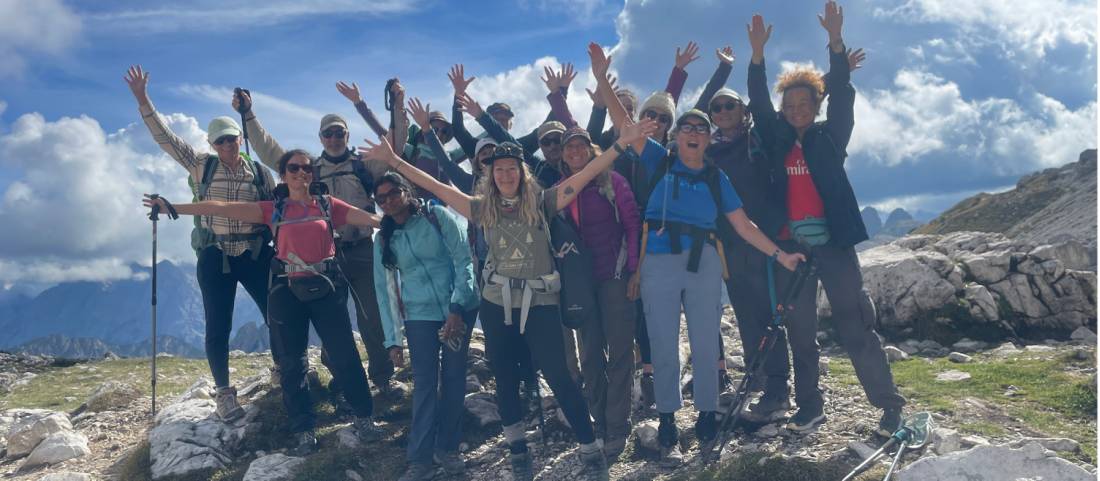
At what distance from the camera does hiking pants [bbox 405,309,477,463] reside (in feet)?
25.0

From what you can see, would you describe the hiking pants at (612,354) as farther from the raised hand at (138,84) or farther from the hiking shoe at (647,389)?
the raised hand at (138,84)

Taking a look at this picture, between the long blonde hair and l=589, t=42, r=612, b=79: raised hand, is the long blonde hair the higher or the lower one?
the lower one

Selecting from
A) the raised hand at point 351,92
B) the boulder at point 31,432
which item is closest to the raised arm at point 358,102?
the raised hand at point 351,92

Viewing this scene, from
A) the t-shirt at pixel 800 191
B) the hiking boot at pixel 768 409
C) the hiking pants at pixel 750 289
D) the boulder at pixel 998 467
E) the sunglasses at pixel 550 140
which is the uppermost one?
the sunglasses at pixel 550 140

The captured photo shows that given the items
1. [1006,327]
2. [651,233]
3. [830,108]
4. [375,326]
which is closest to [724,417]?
[651,233]

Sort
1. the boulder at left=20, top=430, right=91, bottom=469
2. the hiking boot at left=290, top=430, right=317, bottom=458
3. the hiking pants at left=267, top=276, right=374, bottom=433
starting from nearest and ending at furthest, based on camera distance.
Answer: the hiking pants at left=267, top=276, right=374, bottom=433, the hiking boot at left=290, top=430, right=317, bottom=458, the boulder at left=20, top=430, right=91, bottom=469

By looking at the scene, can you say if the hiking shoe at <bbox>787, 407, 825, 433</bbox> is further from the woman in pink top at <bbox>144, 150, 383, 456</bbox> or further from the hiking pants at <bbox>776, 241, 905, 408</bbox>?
the woman in pink top at <bbox>144, 150, 383, 456</bbox>

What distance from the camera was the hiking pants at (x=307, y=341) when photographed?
27.5ft

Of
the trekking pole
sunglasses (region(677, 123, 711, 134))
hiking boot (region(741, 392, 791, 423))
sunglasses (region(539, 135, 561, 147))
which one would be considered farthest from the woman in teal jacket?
hiking boot (region(741, 392, 791, 423))

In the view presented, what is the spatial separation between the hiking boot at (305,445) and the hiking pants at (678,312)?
5.07 m

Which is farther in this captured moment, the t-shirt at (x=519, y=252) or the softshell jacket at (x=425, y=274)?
the softshell jacket at (x=425, y=274)

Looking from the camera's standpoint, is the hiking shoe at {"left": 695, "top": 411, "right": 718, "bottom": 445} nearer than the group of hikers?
No

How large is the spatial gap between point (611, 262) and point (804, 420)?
3209 mm

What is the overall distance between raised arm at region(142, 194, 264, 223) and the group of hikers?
0.02 m
